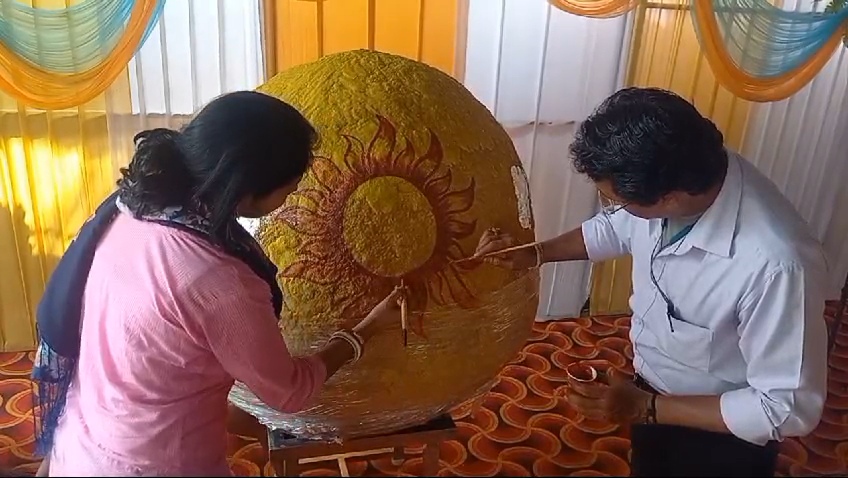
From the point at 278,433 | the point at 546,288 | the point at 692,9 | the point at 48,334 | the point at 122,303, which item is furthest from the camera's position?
the point at 546,288

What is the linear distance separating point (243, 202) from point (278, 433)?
0.61 metres

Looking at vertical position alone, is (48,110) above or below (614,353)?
above

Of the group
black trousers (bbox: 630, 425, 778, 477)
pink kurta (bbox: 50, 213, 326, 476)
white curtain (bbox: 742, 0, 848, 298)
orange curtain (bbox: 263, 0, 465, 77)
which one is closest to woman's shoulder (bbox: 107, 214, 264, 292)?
pink kurta (bbox: 50, 213, 326, 476)

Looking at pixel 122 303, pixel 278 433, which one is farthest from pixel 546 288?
pixel 122 303

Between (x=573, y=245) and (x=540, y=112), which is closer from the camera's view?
(x=573, y=245)

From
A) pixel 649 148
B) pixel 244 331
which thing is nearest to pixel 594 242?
pixel 649 148

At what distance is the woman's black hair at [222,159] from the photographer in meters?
1.08

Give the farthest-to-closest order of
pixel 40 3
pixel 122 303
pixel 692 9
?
pixel 692 9
pixel 40 3
pixel 122 303

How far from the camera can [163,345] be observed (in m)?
1.10

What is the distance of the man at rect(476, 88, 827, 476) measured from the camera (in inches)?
53.0

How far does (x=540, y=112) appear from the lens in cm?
269

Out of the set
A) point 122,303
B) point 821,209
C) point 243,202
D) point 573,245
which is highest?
point 243,202

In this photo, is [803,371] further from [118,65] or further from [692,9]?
[118,65]

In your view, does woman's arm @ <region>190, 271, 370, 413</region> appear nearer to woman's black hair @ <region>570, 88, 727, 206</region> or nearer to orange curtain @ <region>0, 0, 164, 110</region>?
woman's black hair @ <region>570, 88, 727, 206</region>
